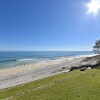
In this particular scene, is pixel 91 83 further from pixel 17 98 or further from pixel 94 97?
pixel 17 98

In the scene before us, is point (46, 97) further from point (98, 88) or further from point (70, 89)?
point (98, 88)

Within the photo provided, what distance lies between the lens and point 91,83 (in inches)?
753

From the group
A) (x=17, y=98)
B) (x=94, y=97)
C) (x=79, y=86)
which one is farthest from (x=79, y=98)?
(x=17, y=98)

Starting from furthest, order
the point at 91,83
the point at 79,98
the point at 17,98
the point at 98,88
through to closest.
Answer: the point at 91,83 < the point at 98,88 < the point at 17,98 < the point at 79,98

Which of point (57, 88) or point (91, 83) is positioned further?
point (91, 83)

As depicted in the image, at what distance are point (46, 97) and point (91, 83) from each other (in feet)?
20.3

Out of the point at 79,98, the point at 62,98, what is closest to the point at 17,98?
the point at 62,98

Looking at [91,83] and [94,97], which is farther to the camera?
[91,83]

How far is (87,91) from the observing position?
16.2 meters

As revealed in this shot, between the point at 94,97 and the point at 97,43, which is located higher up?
the point at 97,43

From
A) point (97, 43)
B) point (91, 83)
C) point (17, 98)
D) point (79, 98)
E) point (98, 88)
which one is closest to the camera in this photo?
point (79, 98)

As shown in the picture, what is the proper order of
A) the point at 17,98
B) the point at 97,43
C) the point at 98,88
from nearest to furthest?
the point at 17,98
the point at 98,88
the point at 97,43

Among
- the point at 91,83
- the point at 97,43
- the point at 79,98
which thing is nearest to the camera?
the point at 79,98

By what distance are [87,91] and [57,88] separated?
9.65 ft
